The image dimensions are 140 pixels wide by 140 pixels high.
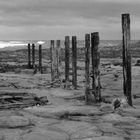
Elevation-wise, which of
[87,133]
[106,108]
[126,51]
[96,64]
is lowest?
[87,133]

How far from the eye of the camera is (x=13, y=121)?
31.3 feet

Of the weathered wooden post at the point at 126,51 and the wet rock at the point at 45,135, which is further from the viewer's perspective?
the weathered wooden post at the point at 126,51

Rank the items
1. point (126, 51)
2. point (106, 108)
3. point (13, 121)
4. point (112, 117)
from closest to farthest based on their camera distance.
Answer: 1. point (13, 121)
2. point (112, 117)
3. point (106, 108)
4. point (126, 51)

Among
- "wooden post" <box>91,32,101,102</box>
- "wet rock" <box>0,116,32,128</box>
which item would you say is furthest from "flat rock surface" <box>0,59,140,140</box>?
"wooden post" <box>91,32,101,102</box>

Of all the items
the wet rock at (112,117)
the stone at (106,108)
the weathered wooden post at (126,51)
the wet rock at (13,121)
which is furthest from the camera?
the weathered wooden post at (126,51)

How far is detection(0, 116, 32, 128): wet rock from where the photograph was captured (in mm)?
9180

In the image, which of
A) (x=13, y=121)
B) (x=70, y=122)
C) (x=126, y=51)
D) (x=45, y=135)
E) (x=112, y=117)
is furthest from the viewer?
(x=126, y=51)

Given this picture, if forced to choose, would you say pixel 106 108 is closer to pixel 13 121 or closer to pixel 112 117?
pixel 112 117

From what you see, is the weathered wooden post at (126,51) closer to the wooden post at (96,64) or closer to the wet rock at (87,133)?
the wooden post at (96,64)

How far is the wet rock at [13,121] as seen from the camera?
30.1ft

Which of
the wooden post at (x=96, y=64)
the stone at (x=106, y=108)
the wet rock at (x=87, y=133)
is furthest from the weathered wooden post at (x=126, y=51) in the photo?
the wet rock at (x=87, y=133)

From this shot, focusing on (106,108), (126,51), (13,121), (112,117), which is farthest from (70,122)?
(126,51)

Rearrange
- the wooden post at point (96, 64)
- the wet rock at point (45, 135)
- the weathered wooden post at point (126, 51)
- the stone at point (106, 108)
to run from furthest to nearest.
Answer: the wooden post at point (96, 64), the weathered wooden post at point (126, 51), the stone at point (106, 108), the wet rock at point (45, 135)

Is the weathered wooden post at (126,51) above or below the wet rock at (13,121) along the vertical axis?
above
